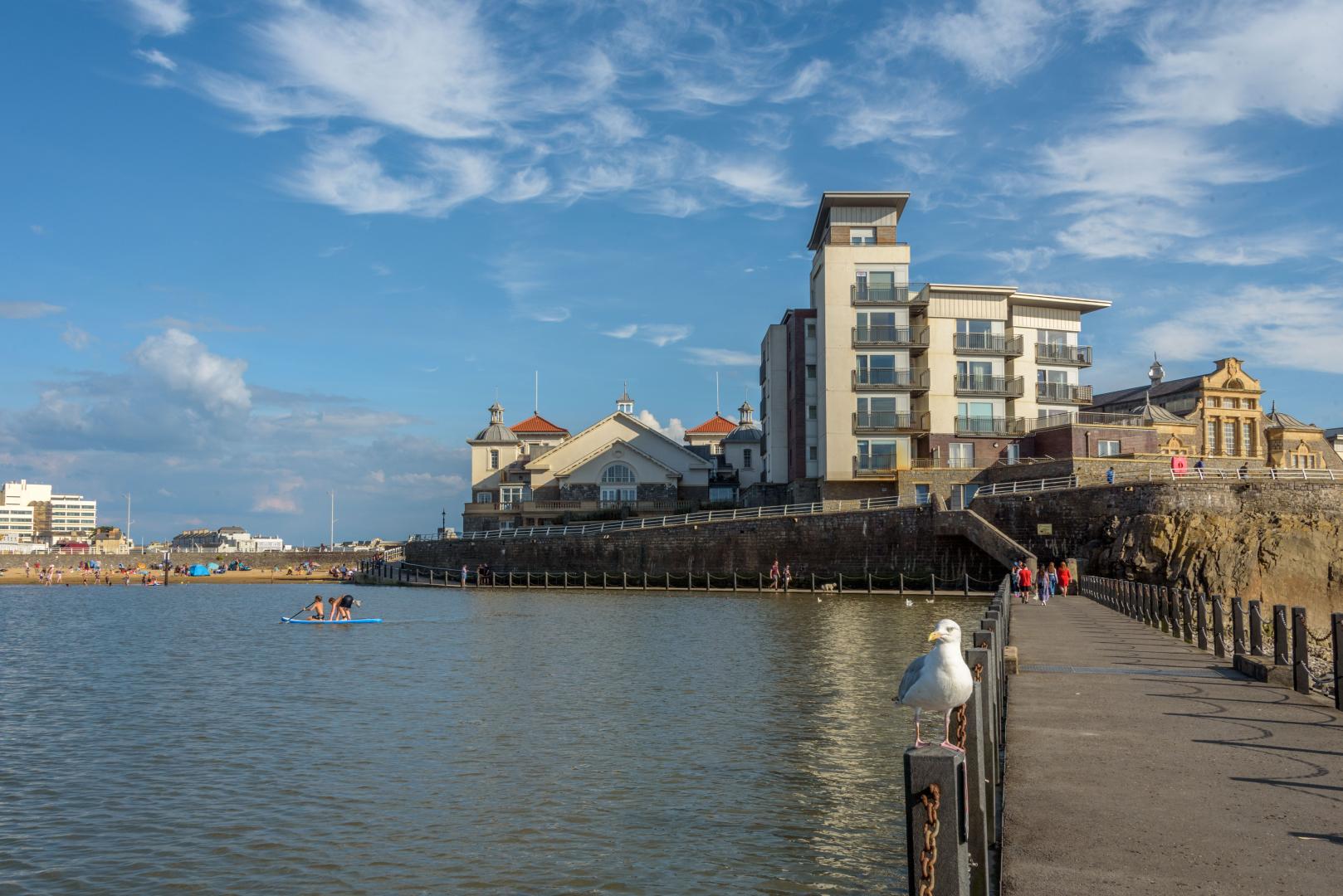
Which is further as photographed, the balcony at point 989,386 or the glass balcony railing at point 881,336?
the balcony at point 989,386

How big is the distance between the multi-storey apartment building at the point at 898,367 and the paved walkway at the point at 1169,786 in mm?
46989

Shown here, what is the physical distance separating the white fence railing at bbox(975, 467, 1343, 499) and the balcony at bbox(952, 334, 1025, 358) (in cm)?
942

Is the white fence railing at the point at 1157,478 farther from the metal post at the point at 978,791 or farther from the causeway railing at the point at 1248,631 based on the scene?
the metal post at the point at 978,791

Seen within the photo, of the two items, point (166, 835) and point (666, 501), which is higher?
point (666, 501)

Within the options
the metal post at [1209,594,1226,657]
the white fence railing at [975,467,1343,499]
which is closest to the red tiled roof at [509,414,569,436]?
the white fence railing at [975,467,1343,499]

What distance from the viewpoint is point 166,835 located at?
1267 centimetres

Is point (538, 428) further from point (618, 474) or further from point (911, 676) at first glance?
point (911, 676)

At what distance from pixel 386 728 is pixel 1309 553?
125ft

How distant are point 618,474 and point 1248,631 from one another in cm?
6264

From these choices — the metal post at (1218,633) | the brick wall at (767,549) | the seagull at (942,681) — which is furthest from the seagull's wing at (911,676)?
the brick wall at (767,549)

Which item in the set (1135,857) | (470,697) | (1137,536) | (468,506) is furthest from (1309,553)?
(468,506)

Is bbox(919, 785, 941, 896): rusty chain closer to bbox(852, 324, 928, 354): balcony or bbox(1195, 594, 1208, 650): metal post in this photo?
bbox(1195, 594, 1208, 650): metal post

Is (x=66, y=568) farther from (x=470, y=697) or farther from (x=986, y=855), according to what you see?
(x=986, y=855)

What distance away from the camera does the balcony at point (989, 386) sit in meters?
64.4
